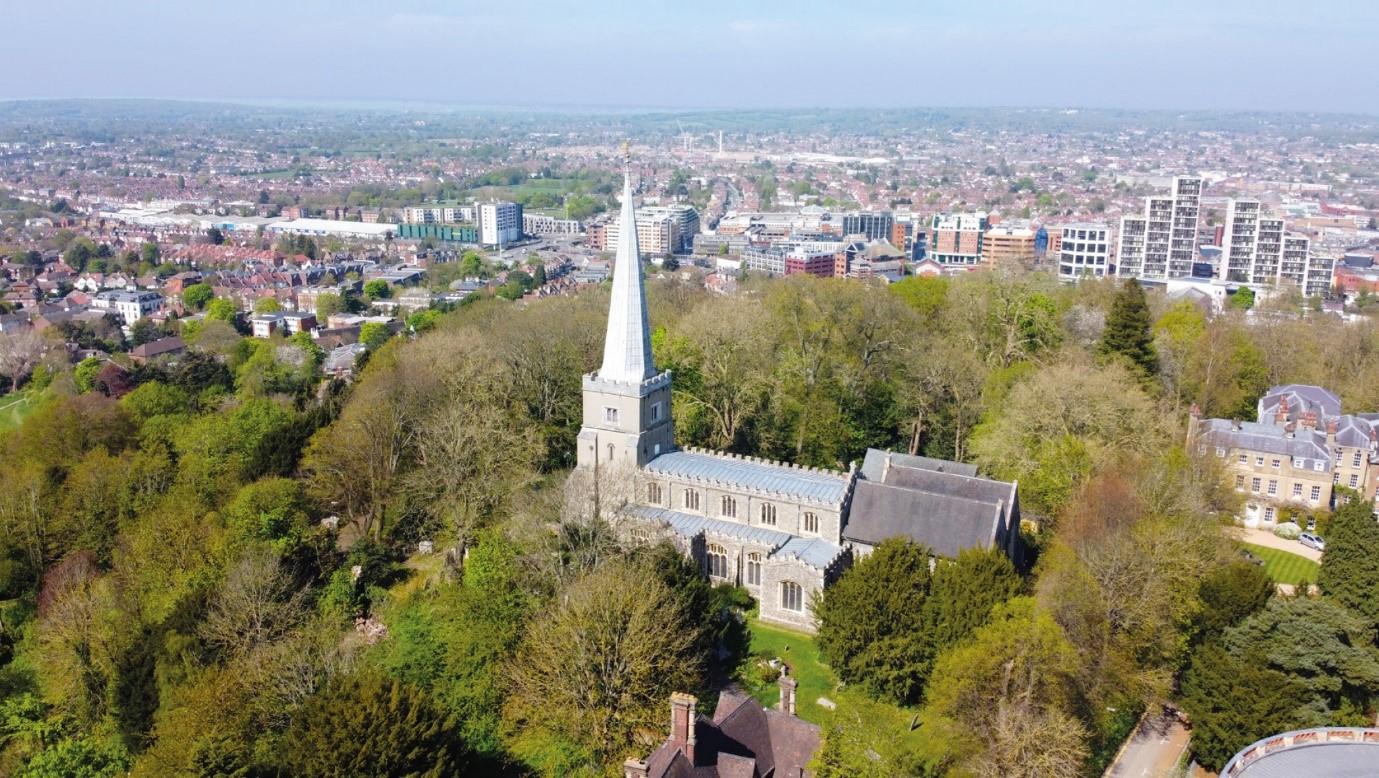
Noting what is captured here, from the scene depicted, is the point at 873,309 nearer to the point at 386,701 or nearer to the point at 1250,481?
the point at 1250,481

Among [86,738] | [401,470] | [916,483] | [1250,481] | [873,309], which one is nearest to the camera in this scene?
[86,738]

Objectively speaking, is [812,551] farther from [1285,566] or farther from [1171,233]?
[1171,233]

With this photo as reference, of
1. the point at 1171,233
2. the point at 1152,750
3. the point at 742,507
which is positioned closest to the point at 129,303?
the point at 742,507

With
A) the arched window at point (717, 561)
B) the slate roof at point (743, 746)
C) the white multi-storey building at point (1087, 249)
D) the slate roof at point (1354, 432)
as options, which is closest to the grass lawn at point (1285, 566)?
the slate roof at point (1354, 432)

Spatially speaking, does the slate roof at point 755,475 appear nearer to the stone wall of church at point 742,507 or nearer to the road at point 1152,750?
the stone wall of church at point 742,507

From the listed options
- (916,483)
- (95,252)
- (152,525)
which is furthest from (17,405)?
(95,252)
